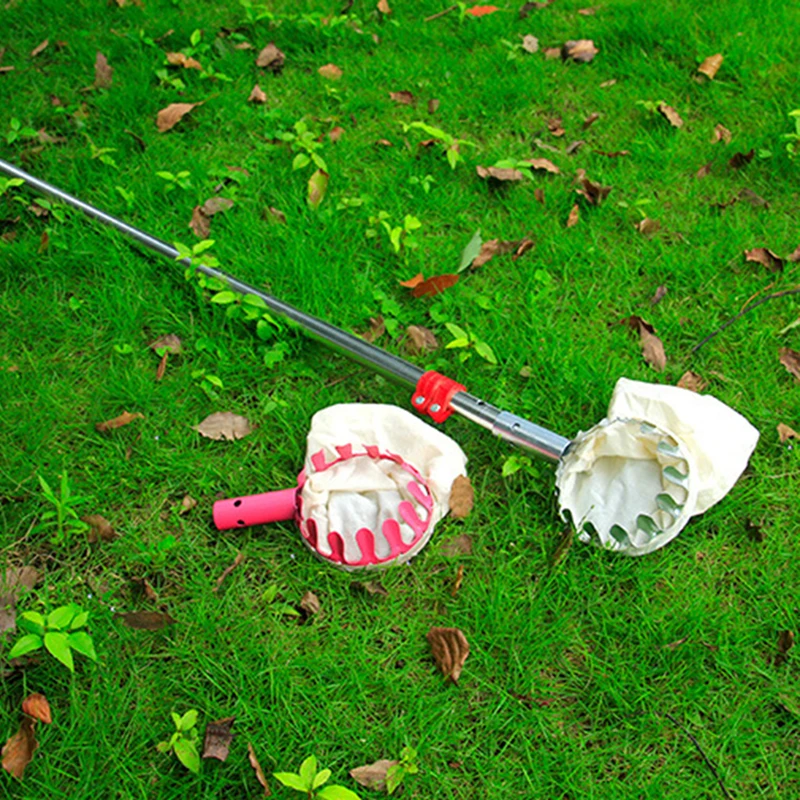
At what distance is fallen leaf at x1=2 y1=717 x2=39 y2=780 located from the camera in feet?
5.99

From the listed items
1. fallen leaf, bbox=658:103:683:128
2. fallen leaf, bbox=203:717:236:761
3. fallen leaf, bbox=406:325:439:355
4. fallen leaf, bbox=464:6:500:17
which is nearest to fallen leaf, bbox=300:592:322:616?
fallen leaf, bbox=203:717:236:761

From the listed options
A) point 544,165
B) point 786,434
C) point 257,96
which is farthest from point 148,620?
point 257,96

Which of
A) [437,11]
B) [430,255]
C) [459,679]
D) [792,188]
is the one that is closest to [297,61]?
[437,11]

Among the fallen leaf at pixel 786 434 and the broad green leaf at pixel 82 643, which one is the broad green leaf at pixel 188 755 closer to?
the broad green leaf at pixel 82 643

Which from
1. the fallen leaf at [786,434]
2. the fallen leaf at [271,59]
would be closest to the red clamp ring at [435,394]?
the fallen leaf at [786,434]

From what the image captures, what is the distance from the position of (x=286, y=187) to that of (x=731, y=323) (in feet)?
6.04

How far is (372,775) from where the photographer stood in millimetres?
1826

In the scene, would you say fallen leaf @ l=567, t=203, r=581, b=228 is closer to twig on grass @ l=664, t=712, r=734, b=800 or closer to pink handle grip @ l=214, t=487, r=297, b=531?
pink handle grip @ l=214, t=487, r=297, b=531

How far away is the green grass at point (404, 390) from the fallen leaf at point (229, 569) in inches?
1.3

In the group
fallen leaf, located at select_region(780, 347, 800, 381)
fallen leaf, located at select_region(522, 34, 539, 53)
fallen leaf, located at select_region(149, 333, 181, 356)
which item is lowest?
fallen leaf, located at select_region(149, 333, 181, 356)

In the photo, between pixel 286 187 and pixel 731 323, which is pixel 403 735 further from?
pixel 286 187

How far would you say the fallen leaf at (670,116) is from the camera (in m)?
3.51

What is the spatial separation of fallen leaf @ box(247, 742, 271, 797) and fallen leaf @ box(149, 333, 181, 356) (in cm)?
139

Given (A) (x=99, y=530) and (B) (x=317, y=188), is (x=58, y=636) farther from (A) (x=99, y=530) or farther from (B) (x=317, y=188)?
(B) (x=317, y=188)
